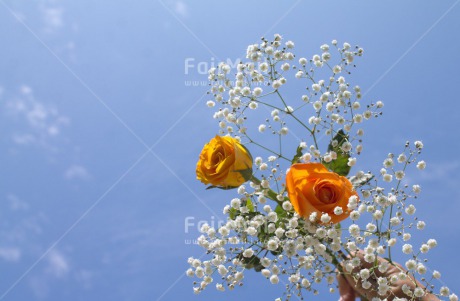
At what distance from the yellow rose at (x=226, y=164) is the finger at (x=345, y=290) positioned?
15.3 inches

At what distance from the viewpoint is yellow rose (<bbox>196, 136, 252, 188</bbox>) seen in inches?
→ 50.1

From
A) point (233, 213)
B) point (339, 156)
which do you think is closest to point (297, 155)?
point (339, 156)

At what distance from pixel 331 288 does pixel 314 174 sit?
318 mm

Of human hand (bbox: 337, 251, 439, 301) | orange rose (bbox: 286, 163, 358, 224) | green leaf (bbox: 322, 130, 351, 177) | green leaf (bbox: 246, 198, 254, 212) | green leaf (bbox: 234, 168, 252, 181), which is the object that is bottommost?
human hand (bbox: 337, 251, 439, 301)

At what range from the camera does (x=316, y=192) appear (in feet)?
3.78

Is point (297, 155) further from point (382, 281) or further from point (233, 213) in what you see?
point (382, 281)

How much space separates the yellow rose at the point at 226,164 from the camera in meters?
1.27

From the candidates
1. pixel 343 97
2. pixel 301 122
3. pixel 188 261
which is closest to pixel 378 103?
pixel 343 97

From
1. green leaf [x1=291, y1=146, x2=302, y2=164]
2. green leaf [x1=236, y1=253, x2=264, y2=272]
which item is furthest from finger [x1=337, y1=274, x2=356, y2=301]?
green leaf [x1=291, y1=146, x2=302, y2=164]

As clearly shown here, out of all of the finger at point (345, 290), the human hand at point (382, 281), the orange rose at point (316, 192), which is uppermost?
the orange rose at point (316, 192)

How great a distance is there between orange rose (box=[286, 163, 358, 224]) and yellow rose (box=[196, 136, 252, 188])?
0.48 feet

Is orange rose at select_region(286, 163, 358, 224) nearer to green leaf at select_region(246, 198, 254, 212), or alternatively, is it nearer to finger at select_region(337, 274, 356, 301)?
green leaf at select_region(246, 198, 254, 212)

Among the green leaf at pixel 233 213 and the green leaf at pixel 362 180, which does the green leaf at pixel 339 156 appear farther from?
the green leaf at pixel 233 213

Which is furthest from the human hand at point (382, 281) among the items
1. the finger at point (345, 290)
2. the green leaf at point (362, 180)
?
the green leaf at point (362, 180)
